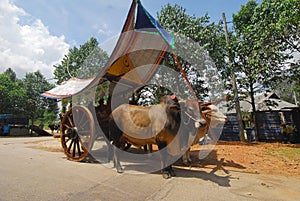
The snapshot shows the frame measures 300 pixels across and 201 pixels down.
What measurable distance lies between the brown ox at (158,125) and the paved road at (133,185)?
0.56 m

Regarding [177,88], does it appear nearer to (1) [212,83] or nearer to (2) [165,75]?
(2) [165,75]

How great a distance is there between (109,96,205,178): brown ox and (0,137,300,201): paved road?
563mm

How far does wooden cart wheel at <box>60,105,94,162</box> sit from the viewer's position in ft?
18.9

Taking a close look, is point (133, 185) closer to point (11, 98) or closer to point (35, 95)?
point (11, 98)

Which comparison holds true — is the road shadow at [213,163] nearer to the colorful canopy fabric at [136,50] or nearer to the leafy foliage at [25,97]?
the colorful canopy fabric at [136,50]

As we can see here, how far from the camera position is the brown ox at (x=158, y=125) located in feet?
15.2

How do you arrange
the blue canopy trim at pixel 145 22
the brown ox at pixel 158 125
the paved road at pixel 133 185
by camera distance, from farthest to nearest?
1. the blue canopy trim at pixel 145 22
2. the brown ox at pixel 158 125
3. the paved road at pixel 133 185

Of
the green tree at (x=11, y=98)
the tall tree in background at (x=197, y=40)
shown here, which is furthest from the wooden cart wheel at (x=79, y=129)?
the green tree at (x=11, y=98)

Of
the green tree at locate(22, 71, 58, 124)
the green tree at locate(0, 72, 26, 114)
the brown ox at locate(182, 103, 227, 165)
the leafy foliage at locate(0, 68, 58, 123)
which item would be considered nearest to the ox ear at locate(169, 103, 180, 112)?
the brown ox at locate(182, 103, 227, 165)

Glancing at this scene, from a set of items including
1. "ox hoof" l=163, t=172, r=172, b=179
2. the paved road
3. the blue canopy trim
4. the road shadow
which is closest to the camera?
the paved road

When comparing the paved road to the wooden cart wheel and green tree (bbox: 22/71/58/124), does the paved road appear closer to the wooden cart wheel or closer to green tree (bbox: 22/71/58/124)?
the wooden cart wheel

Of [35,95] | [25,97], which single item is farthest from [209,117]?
[35,95]

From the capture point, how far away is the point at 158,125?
15.4ft

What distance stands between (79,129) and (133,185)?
309cm
